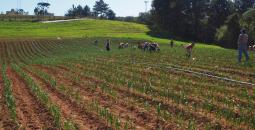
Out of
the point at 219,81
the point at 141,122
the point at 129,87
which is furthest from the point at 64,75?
the point at 141,122

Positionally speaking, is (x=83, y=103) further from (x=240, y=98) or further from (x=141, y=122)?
(x=240, y=98)

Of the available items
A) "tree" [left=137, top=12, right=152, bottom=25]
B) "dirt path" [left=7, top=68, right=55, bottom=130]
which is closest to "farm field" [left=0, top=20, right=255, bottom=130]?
"dirt path" [left=7, top=68, right=55, bottom=130]

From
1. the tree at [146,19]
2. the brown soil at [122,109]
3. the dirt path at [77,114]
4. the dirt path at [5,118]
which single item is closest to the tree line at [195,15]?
the tree at [146,19]

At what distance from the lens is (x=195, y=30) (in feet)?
295

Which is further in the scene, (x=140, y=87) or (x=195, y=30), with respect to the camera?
(x=195, y=30)

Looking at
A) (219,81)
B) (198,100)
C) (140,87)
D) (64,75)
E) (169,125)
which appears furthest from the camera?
(64,75)

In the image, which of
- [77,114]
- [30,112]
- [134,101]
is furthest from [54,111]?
[134,101]

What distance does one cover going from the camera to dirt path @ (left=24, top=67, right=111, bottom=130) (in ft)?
36.4

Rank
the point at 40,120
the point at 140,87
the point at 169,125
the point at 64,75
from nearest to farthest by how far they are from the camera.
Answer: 1. the point at 169,125
2. the point at 40,120
3. the point at 140,87
4. the point at 64,75

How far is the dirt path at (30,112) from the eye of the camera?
11555mm

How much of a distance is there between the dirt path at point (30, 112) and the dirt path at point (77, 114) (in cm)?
58

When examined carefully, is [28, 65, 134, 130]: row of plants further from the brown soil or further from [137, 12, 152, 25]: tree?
[137, 12, 152, 25]: tree

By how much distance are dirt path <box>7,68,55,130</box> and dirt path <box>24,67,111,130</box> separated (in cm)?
58

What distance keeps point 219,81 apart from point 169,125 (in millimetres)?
7874
